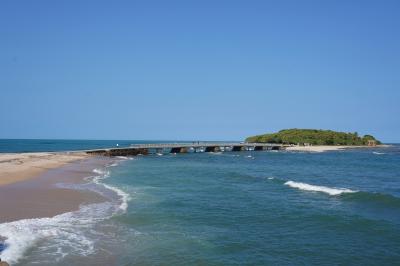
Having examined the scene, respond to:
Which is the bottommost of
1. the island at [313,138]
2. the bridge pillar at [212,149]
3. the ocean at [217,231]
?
the ocean at [217,231]

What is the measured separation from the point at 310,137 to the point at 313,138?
116 cm

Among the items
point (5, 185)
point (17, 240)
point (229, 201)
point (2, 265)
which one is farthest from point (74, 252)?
point (5, 185)

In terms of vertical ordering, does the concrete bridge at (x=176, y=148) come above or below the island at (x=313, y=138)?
below

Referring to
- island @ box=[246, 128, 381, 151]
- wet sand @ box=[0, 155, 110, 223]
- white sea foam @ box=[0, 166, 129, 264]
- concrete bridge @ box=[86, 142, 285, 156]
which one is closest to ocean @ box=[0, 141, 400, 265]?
white sea foam @ box=[0, 166, 129, 264]

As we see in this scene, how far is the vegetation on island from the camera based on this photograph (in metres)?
146

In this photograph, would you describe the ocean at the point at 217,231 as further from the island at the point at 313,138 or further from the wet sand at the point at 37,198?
the island at the point at 313,138

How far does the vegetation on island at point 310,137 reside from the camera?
146 metres

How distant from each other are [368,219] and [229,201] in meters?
8.43

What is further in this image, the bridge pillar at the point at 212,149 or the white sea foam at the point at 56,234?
the bridge pillar at the point at 212,149

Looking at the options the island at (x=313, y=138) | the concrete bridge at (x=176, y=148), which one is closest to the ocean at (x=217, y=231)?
the concrete bridge at (x=176, y=148)

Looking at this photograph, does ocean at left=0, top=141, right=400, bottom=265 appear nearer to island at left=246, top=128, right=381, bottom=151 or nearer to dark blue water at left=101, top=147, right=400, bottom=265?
dark blue water at left=101, top=147, right=400, bottom=265

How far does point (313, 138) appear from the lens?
14888cm

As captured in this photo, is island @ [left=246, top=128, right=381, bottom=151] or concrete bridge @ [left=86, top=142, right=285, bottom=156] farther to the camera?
island @ [left=246, top=128, right=381, bottom=151]

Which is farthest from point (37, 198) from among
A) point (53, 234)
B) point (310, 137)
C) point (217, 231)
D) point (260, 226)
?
point (310, 137)
